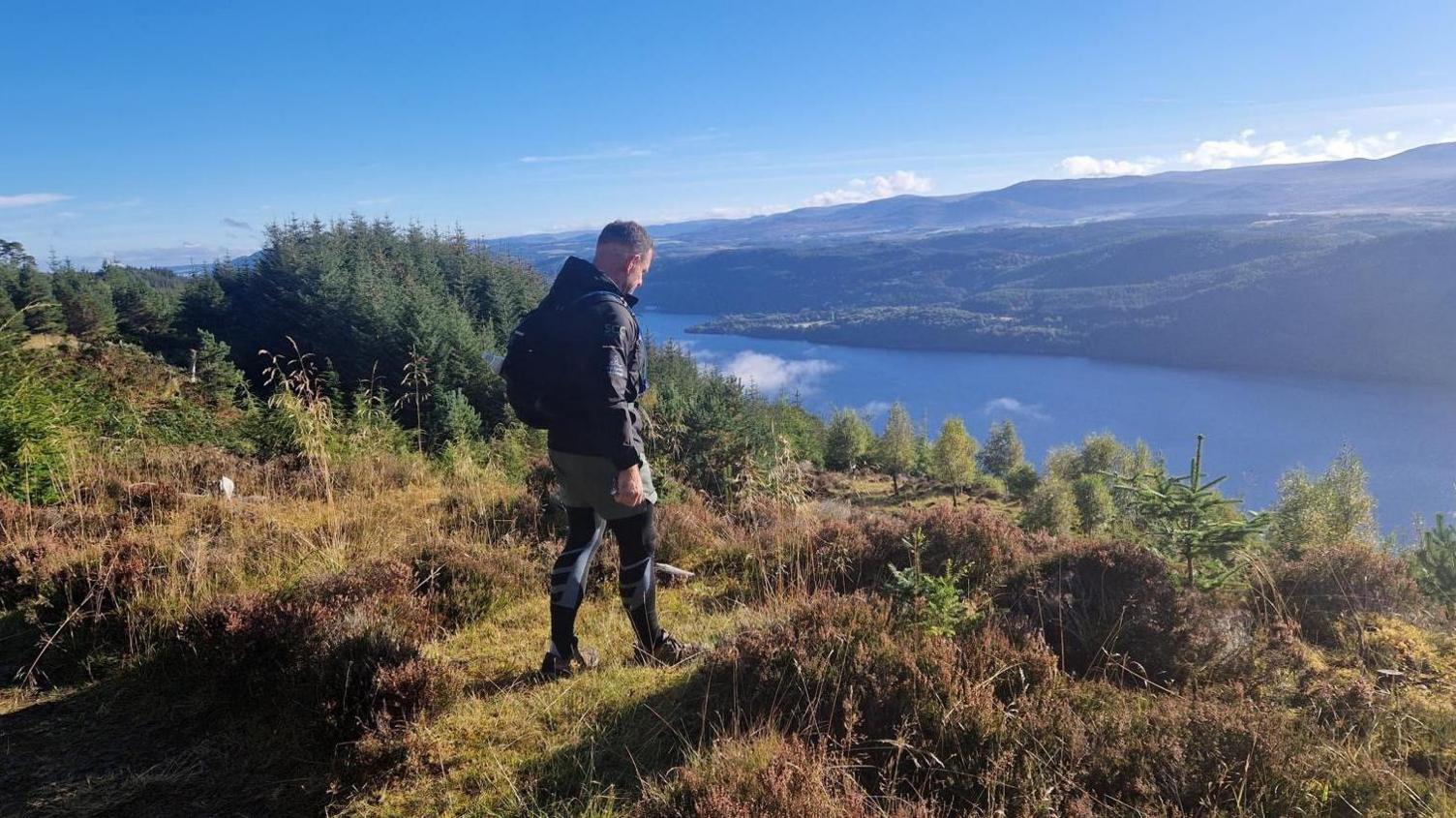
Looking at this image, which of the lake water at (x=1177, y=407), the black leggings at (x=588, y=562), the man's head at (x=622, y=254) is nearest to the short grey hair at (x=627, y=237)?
the man's head at (x=622, y=254)

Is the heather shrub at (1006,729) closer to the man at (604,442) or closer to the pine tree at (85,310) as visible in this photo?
the man at (604,442)

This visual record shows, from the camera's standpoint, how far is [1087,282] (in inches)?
7854

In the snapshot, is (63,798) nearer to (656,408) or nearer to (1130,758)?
(1130,758)

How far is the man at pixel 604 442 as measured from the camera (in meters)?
2.59

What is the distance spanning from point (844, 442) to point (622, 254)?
53.9 m

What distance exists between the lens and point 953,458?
53906mm

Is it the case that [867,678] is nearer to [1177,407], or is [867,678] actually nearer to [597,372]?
[597,372]

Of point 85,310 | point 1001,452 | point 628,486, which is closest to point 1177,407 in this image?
point 1001,452

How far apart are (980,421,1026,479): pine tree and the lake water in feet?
46.8

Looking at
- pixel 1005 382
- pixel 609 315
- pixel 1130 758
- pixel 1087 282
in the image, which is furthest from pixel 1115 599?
pixel 1087 282

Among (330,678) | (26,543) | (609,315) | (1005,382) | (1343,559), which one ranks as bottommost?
(1005,382)

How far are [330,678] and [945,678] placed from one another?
2.27 m

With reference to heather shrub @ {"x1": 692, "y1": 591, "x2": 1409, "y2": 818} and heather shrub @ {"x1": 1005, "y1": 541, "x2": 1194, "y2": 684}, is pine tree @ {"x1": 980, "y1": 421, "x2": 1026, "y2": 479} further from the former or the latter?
heather shrub @ {"x1": 692, "y1": 591, "x2": 1409, "y2": 818}

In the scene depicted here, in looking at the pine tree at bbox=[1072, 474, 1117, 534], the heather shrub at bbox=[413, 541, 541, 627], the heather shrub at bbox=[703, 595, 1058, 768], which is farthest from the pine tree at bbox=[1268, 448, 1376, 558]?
the heather shrub at bbox=[413, 541, 541, 627]
